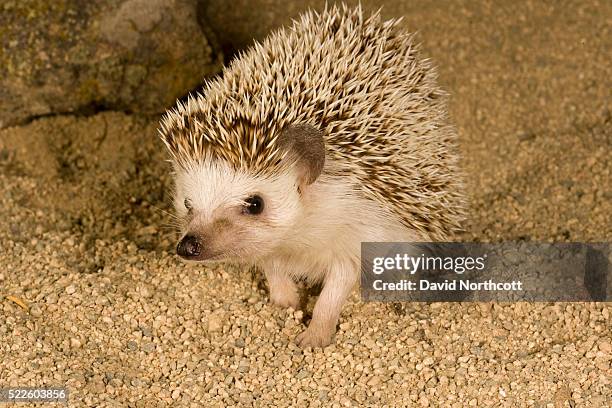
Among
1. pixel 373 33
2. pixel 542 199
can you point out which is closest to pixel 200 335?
pixel 373 33

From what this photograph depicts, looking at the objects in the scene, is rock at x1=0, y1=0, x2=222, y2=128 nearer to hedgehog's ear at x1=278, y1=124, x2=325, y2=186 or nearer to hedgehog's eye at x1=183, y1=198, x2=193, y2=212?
hedgehog's eye at x1=183, y1=198, x2=193, y2=212

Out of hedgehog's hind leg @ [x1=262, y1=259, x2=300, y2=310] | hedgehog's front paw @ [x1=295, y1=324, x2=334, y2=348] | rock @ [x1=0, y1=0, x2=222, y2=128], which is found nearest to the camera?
hedgehog's front paw @ [x1=295, y1=324, x2=334, y2=348]

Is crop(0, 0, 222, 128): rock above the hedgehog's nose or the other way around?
above

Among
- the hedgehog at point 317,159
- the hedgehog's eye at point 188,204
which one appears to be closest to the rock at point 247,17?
the hedgehog at point 317,159

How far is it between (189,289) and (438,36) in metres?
2.30

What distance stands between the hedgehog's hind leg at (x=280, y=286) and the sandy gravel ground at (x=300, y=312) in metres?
0.06

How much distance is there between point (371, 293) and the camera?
3.40 meters

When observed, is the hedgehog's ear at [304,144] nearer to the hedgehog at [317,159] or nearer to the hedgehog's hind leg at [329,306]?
the hedgehog at [317,159]

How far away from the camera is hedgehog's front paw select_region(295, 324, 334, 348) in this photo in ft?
10.2

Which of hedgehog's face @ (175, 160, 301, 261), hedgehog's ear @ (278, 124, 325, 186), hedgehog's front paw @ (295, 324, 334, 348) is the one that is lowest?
hedgehog's front paw @ (295, 324, 334, 348)

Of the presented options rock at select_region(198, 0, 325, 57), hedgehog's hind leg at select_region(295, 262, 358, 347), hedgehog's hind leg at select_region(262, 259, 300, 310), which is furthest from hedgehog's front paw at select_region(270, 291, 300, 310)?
rock at select_region(198, 0, 325, 57)

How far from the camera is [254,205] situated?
2844mm

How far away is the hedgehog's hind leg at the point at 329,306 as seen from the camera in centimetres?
313

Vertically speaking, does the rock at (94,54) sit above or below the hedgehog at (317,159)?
above
